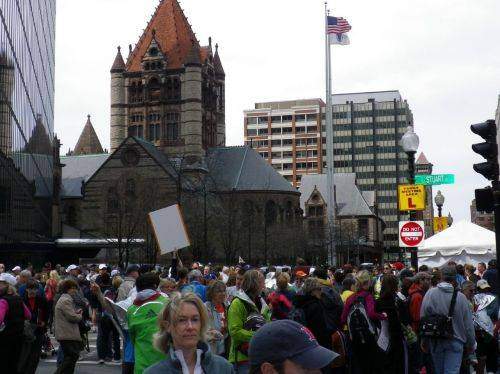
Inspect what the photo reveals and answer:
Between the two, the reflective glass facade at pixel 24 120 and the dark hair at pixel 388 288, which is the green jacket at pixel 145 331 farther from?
the reflective glass facade at pixel 24 120

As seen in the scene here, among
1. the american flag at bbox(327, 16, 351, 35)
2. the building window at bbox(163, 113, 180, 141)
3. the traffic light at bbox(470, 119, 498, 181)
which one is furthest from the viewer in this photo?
the building window at bbox(163, 113, 180, 141)

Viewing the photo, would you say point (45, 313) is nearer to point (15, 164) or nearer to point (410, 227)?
point (410, 227)

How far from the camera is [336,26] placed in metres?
34.8

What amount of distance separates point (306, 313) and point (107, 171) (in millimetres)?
76776

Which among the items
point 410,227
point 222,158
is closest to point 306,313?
point 410,227

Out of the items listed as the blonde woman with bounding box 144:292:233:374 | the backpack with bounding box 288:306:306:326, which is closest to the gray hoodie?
the backpack with bounding box 288:306:306:326

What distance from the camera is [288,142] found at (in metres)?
158

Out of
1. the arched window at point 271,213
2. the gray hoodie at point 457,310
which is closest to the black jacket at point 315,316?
the gray hoodie at point 457,310

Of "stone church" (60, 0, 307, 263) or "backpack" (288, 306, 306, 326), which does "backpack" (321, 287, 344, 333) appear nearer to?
"backpack" (288, 306, 306, 326)

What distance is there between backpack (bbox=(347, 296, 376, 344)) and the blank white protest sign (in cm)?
344

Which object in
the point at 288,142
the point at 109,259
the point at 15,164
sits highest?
the point at 288,142

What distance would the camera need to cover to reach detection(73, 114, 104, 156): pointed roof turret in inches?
5069

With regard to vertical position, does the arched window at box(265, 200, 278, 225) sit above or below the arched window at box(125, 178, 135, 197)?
below

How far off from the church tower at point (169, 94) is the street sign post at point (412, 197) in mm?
74504
